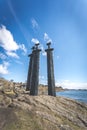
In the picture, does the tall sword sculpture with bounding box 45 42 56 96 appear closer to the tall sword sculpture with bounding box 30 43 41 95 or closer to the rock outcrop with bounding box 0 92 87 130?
the tall sword sculpture with bounding box 30 43 41 95

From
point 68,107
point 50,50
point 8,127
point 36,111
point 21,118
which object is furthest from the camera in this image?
point 50,50

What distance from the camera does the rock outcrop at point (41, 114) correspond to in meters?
13.8

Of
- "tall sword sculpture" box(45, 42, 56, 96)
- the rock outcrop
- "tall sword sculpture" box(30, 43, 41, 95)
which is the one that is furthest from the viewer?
"tall sword sculpture" box(45, 42, 56, 96)

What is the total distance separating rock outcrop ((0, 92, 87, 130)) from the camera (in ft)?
45.4

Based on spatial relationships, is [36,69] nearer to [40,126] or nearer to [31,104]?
[31,104]

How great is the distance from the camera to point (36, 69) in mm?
21547

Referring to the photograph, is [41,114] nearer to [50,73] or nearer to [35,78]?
[35,78]

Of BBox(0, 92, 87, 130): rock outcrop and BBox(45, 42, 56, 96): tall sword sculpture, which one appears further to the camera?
BBox(45, 42, 56, 96): tall sword sculpture

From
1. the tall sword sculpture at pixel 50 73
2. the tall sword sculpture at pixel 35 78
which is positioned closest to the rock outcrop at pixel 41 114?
the tall sword sculpture at pixel 35 78

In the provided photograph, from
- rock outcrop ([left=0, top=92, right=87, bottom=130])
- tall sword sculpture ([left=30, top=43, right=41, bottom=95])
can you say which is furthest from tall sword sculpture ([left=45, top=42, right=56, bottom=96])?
rock outcrop ([left=0, top=92, right=87, bottom=130])

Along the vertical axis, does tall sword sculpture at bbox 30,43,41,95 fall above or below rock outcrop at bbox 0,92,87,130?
above

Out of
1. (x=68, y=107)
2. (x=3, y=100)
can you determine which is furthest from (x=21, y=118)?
(x=68, y=107)

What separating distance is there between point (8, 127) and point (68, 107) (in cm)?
846

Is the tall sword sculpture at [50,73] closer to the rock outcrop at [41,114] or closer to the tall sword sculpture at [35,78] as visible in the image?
the tall sword sculpture at [35,78]
